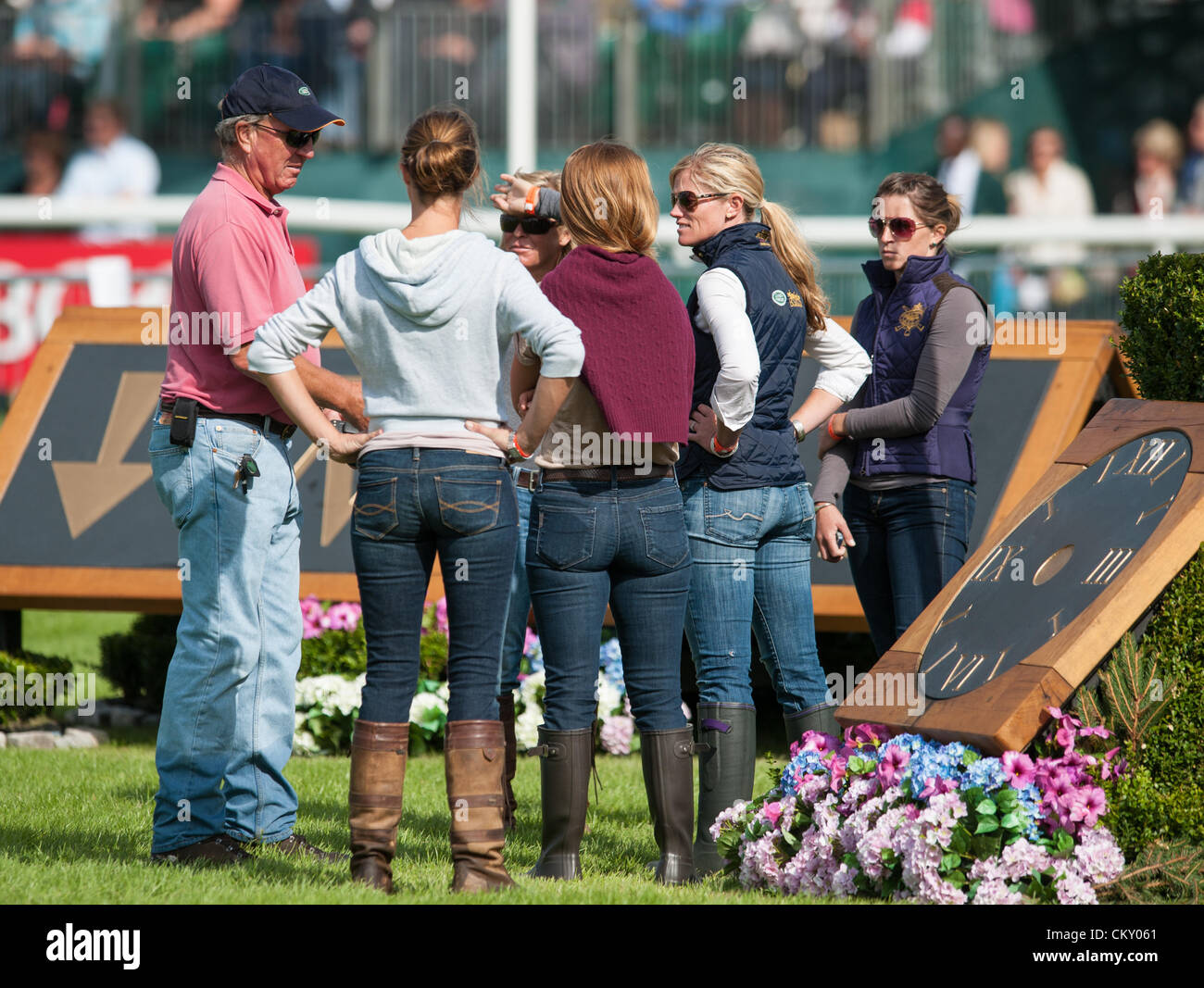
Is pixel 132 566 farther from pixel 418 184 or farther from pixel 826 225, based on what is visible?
pixel 826 225

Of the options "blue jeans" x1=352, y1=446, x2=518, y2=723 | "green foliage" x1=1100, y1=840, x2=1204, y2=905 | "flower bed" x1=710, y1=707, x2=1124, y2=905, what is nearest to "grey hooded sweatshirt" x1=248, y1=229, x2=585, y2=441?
"blue jeans" x1=352, y1=446, x2=518, y2=723

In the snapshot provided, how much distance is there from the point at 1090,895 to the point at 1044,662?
0.64m

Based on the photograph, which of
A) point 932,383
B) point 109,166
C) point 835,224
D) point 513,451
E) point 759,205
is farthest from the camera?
point 109,166

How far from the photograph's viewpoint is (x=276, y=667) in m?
5.14

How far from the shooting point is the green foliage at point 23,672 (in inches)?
311

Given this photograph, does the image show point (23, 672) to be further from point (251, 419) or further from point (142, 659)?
point (251, 419)

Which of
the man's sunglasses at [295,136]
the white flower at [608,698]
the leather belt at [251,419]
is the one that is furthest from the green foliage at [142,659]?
the man's sunglasses at [295,136]

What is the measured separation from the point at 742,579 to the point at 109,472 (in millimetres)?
4281

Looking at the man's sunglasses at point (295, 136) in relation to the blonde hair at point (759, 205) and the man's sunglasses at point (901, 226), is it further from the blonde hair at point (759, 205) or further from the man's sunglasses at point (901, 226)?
the man's sunglasses at point (901, 226)

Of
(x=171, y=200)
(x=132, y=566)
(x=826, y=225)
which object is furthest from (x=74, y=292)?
(x=826, y=225)

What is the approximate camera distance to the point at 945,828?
423 cm

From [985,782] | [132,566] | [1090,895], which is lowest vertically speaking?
[1090,895]

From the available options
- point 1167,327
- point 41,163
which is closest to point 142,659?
point 1167,327

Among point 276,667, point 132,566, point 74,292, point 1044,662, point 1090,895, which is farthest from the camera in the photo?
point 74,292
